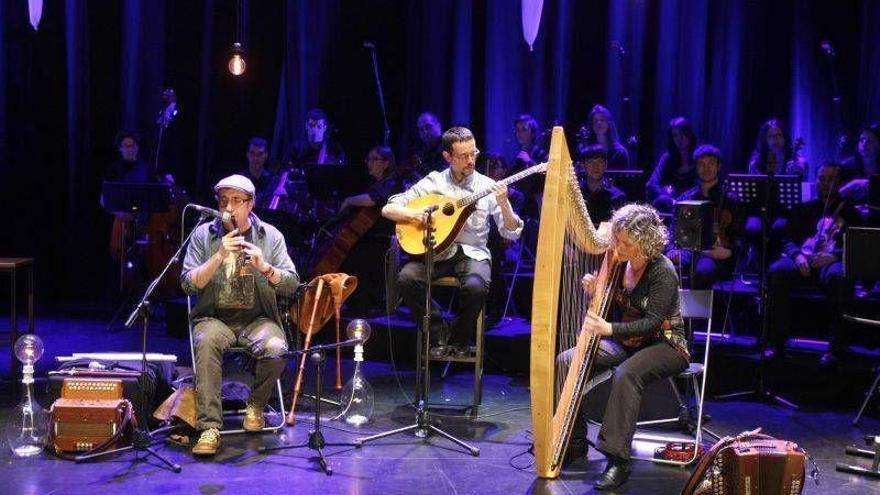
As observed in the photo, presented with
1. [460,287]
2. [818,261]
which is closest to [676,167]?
[818,261]

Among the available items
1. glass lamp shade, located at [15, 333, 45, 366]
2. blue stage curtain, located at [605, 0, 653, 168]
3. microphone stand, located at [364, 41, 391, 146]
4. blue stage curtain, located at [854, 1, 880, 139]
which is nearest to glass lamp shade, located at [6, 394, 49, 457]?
glass lamp shade, located at [15, 333, 45, 366]

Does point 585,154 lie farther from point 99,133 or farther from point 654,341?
point 99,133

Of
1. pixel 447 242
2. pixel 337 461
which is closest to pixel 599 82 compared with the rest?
pixel 447 242

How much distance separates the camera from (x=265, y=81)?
10.7m

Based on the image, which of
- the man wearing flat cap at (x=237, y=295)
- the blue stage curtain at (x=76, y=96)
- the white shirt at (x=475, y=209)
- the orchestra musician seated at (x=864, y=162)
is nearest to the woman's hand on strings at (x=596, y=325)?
the white shirt at (x=475, y=209)

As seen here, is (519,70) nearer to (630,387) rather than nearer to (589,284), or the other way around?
(589,284)

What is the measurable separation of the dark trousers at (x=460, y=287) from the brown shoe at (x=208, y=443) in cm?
145

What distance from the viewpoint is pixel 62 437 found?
17.5 ft

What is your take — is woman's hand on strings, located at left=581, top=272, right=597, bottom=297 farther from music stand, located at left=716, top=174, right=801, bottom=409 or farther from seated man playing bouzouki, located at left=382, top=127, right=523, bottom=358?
music stand, located at left=716, top=174, right=801, bottom=409

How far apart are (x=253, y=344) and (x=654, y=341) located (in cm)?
224

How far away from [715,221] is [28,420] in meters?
4.84

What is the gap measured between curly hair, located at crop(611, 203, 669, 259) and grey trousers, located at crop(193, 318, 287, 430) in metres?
2.01

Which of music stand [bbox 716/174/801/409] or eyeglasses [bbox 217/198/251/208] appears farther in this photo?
music stand [bbox 716/174/801/409]

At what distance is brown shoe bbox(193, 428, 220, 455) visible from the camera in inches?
210
